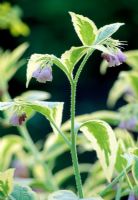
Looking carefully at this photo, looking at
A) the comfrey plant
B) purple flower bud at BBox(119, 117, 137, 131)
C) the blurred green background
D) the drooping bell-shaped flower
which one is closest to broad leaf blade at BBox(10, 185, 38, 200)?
the comfrey plant

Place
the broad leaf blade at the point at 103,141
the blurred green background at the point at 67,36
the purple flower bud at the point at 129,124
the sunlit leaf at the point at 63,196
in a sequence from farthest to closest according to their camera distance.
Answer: the blurred green background at the point at 67,36 → the purple flower bud at the point at 129,124 → the broad leaf blade at the point at 103,141 → the sunlit leaf at the point at 63,196

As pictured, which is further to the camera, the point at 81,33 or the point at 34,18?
the point at 34,18

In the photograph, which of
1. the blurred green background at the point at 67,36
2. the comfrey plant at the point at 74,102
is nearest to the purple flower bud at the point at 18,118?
the comfrey plant at the point at 74,102

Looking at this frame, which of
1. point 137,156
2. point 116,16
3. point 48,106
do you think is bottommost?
point 116,16

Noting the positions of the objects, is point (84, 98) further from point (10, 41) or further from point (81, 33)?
point (81, 33)

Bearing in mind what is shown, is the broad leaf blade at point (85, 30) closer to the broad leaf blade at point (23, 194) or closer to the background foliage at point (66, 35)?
the broad leaf blade at point (23, 194)

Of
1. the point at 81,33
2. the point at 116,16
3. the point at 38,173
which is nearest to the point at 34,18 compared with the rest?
the point at 116,16

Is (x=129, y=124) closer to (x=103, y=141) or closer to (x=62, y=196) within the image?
(x=103, y=141)
